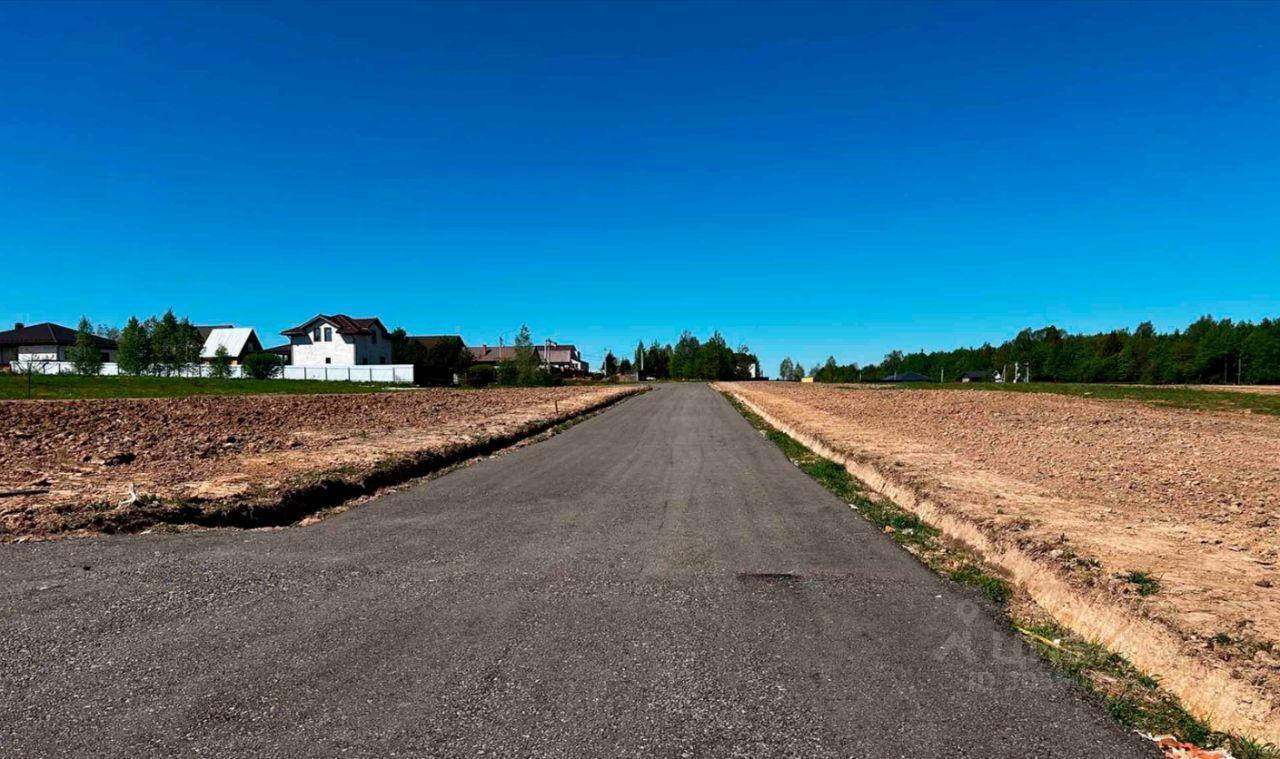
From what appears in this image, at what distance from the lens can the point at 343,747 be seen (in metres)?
3.09

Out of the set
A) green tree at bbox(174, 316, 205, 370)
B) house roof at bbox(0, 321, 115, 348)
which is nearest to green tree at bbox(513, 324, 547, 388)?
green tree at bbox(174, 316, 205, 370)

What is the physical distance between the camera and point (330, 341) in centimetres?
7662

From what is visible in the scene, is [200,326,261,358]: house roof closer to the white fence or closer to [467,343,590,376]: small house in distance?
the white fence

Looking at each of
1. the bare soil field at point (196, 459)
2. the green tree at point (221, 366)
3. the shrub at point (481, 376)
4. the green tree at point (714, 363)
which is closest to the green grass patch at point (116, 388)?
the bare soil field at point (196, 459)

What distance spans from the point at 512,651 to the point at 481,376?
69.9 m

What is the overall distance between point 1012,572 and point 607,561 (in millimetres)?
3845

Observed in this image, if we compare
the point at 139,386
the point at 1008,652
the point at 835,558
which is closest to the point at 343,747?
the point at 1008,652

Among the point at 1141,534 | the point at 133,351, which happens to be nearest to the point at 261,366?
the point at 133,351

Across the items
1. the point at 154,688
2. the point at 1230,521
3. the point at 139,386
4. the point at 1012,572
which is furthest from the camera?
the point at 139,386

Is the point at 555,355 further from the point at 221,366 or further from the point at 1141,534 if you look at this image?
the point at 1141,534

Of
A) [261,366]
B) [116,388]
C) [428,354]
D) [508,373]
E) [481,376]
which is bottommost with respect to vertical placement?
→ [116,388]

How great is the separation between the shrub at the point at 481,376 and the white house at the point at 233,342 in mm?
35652

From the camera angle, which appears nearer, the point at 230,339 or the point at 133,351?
the point at 133,351

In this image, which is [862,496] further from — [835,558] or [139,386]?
[139,386]
